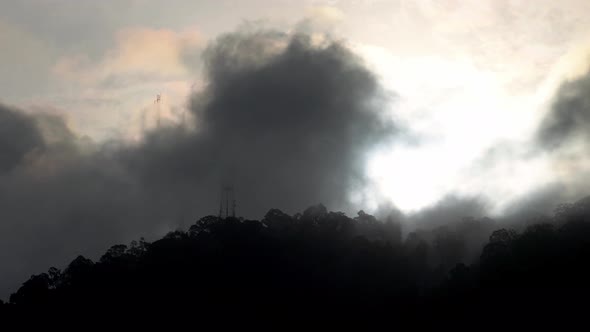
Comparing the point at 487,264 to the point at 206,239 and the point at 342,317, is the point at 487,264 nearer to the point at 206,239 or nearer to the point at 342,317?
the point at 342,317

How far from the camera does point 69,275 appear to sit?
19912 cm

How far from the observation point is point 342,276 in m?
181

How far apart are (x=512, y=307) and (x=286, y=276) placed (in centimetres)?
5291

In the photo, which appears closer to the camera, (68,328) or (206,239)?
(68,328)

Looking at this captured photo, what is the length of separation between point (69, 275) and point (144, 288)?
24.6 m

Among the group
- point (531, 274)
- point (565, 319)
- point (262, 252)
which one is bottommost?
point (565, 319)

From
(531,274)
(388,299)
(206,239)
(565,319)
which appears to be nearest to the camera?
(565,319)

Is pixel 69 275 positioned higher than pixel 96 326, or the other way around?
pixel 69 275

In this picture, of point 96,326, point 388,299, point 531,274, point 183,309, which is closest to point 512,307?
point 531,274

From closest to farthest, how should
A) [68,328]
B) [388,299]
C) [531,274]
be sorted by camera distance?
[531,274] < [388,299] < [68,328]

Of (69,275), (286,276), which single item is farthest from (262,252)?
(69,275)

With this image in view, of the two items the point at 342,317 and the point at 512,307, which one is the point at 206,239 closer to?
the point at 342,317

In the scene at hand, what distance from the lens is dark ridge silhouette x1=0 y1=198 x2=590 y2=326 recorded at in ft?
526

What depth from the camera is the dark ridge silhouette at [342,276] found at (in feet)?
526
